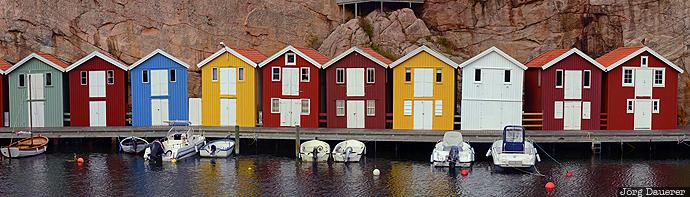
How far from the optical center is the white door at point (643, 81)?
48062mm

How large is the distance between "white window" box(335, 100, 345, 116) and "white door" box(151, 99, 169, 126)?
1115 centimetres

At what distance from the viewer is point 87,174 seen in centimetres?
3884

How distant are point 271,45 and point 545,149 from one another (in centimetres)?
2801

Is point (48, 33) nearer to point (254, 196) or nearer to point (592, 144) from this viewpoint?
point (254, 196)

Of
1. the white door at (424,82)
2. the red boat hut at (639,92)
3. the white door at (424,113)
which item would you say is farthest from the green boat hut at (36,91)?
the red boat hut at (639,92)

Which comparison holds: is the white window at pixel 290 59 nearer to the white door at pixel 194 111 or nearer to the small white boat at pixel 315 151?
the white door at pixel 194 111

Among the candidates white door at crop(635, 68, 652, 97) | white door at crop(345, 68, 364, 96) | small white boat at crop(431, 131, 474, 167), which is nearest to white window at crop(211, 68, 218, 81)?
white door at crop(345, 68, 364, 96)

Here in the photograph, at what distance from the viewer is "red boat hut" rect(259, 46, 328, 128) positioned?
49.5 meters

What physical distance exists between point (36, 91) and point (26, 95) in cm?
66

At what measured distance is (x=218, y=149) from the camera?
44.4 meters

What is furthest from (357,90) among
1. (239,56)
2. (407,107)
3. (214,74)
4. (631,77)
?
(631,77)

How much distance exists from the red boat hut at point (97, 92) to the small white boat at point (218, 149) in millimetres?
9128

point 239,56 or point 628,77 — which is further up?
point 239,56

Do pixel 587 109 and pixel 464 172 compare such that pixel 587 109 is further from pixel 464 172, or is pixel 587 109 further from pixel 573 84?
pixel 464 172
